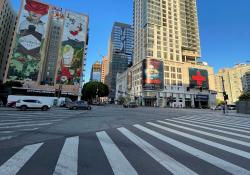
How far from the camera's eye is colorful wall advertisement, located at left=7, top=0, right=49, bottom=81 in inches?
2453

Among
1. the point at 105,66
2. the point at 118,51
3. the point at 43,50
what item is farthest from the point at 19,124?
the point at 105,66

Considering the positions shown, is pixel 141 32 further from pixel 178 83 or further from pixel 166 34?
pixel 178 83

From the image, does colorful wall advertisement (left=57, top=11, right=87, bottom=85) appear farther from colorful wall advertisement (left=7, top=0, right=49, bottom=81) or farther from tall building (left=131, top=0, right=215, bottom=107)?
tall building (left=131, top=0, right=215, bottom=107)

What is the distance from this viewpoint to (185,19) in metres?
92.4

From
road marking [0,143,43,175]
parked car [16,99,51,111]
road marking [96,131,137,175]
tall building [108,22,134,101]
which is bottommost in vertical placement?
road marking [0,143,43,175]

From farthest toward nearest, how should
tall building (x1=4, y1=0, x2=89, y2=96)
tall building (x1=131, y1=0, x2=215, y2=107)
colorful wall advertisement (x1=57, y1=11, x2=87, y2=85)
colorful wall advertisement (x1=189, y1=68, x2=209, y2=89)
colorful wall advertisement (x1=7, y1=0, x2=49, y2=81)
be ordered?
1. colorful wall advertisement (x1=189, y1=68, x2=209, y2=89)
2. tall building (x1=131, y1=0, x2=215, y2=107)
3. colorful wall advertisement (x1=57, y1=11, x2=87, y2=85)
4. tall building (x1=4, y1=0, x2=89, y2=96)
5. colorful wall advertisement (x1=7, y1=0, x2=49, y2=81)

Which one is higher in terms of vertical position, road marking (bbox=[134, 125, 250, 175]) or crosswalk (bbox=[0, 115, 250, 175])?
road marking (bbox=[134, 125, 250, 175])

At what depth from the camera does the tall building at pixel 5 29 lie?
67.1m

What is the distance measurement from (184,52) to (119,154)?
→ 93064 mm

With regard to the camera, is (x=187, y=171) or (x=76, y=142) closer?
(x=187, y=171)

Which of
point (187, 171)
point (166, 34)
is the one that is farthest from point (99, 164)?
point (166, 34)

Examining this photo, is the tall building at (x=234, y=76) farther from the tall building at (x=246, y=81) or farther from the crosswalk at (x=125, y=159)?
the crosswalk at (x=125, y=159)

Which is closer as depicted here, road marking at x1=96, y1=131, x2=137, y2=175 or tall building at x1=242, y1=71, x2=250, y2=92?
road marking at x1=96, y1=131, x2=137, y2=175

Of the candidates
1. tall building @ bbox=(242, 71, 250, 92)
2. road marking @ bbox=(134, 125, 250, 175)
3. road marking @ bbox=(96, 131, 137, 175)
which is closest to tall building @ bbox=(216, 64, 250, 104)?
tall building @ bbox=(242, 71, 250, 92)
